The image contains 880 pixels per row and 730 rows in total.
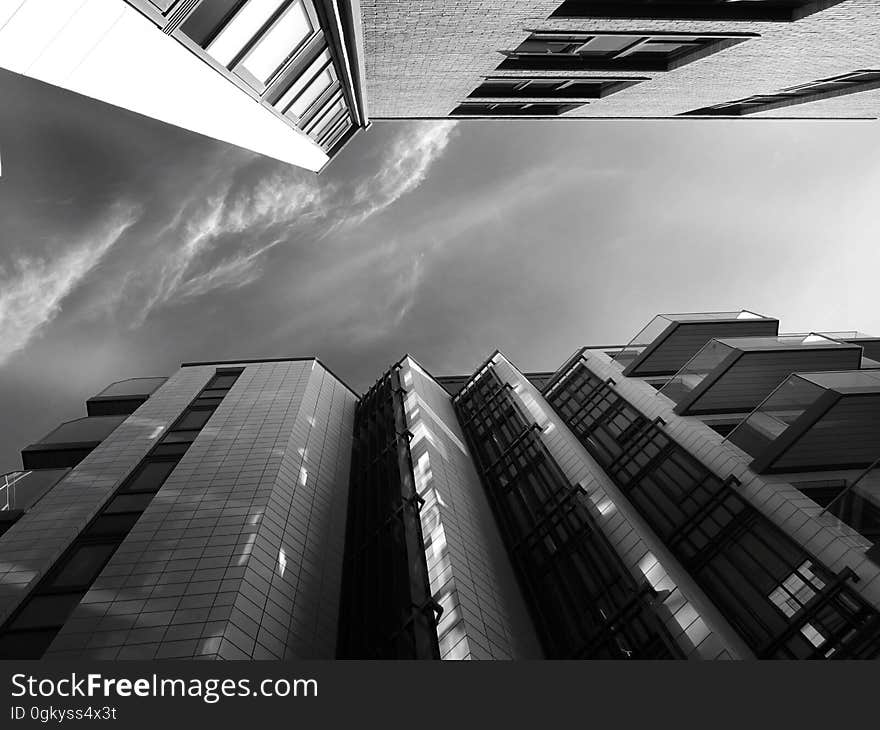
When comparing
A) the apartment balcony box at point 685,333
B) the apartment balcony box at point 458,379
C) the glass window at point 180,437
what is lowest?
the apartment balcony box at point 685,333

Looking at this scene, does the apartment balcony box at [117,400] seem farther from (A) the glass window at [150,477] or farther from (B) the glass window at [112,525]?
(B) the glass window at [112,525]

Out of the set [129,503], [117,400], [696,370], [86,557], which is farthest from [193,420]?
[696,370]

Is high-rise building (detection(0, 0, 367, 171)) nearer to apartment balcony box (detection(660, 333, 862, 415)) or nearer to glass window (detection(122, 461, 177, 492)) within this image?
glass window (detection(122, 461, 177, 492))

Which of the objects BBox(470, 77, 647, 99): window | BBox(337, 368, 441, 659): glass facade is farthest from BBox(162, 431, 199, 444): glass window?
BBox(470, 77, 647, 99): window

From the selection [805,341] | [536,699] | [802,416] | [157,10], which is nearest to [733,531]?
[802,416]

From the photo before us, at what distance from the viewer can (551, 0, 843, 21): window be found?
9.31 metres

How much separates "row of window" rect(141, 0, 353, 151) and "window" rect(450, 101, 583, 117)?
235 inches

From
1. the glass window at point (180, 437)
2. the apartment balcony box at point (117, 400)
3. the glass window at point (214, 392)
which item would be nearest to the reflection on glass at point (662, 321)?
the glass window at point (180, 437)

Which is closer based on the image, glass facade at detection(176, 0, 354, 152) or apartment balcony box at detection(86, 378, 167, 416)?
glass facade at detection(176, 0, 354, 152)

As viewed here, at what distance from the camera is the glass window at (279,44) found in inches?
342

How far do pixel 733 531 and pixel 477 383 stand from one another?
76.2 feet

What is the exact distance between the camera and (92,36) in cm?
573

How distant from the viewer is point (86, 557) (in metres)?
15.6

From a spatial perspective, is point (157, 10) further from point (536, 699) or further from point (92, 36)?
point (536, 699)
